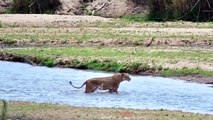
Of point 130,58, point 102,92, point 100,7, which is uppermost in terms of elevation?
point 130,58

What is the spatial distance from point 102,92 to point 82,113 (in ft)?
19.8

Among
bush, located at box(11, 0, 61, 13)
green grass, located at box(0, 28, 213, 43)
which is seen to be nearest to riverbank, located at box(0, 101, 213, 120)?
green grass, located at box(0, 28, 213, 43)

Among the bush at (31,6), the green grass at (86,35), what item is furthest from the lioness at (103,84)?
the bush at (31,6)

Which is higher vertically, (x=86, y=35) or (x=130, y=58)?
(x=130, y=58)

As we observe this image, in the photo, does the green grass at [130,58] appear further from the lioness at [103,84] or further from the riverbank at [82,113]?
the riverbank at [82,113]

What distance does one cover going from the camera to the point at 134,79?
72.8 feet

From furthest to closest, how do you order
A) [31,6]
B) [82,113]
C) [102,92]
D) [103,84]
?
[31,6]
[102,92]
[103,84]
[82,113]

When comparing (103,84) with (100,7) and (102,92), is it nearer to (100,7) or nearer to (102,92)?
(102,92)

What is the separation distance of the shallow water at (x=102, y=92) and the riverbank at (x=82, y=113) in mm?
1915

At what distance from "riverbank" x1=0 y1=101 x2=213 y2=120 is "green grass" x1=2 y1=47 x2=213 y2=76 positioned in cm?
792

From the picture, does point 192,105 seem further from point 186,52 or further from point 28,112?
point 186,52

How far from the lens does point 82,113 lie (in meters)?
14.0

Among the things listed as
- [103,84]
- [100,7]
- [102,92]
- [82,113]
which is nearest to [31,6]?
[100,7]

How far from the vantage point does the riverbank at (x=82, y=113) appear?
530 inches
